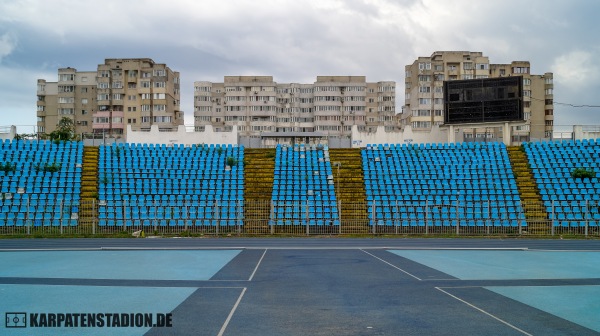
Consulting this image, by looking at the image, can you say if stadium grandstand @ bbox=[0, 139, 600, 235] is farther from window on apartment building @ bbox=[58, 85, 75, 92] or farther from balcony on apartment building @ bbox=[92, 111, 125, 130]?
window on apartment building @ bbox=[58, 85, 75, 92]

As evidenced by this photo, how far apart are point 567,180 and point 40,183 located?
39.7m

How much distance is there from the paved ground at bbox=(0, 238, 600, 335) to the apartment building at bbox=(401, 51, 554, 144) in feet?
232

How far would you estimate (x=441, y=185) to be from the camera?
39094 mm

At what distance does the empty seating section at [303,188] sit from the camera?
34062 mm

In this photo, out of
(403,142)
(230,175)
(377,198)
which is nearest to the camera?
(377,198)

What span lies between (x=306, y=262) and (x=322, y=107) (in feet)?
315

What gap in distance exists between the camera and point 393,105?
394 feet

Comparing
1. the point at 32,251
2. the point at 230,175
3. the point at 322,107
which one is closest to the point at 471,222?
the point at 230,175

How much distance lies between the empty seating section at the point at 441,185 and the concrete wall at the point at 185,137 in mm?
13436

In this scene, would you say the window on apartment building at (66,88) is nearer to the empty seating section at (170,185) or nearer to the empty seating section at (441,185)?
the empty seating section at (170,185)

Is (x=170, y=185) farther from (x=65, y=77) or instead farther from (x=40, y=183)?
(x=65, y=77)

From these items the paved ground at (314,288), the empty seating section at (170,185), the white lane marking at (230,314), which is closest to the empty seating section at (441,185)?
the paved ground at (314,288)

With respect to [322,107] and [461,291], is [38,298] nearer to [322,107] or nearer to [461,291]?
[461,291]

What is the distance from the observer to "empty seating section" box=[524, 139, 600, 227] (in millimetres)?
34625
